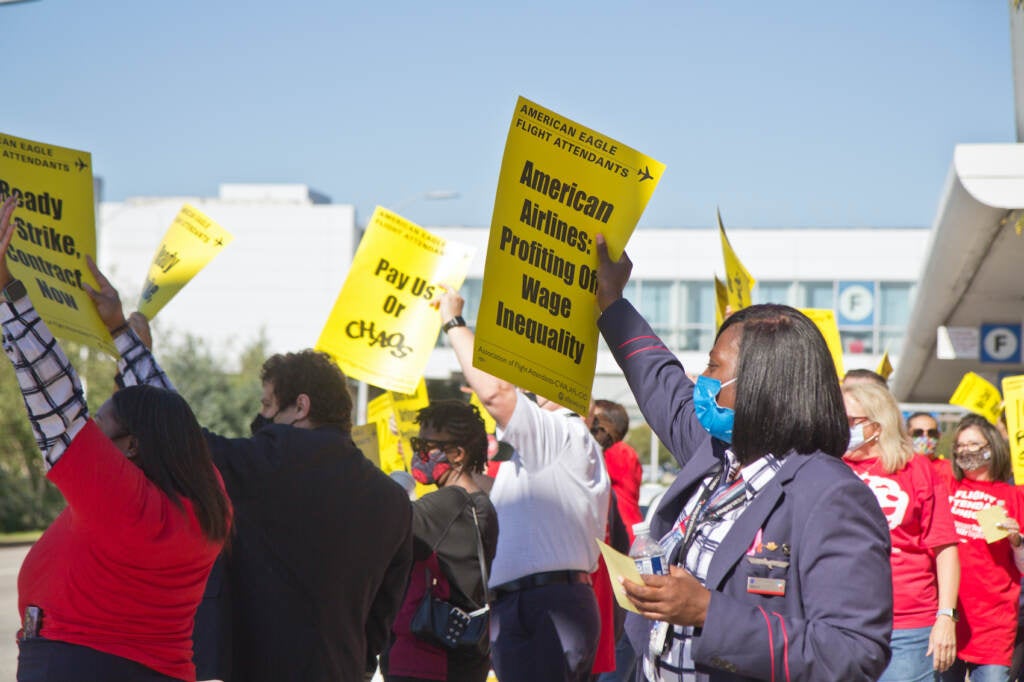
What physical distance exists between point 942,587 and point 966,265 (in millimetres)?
5794

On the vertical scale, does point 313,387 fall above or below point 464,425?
above

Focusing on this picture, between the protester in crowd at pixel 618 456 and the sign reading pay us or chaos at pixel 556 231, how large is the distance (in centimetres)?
568

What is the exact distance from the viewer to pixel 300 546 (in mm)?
4297

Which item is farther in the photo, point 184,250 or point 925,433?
point 925,433

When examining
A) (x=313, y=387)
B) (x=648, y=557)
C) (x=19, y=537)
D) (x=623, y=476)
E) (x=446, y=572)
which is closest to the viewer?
(x=648, y=557)

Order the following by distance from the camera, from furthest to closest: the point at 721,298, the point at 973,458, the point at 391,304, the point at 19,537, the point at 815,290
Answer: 1. the point at 815,290
2. the point at 19,537
3. the point at 973,458
4. the point at 391,304
5. the point at 721,298

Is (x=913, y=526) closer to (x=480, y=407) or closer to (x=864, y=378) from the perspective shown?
(x=864, y=378)

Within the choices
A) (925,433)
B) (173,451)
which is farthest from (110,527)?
(925,433)

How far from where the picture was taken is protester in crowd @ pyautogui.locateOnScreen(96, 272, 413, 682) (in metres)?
4.21

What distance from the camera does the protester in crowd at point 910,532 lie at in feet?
19.8

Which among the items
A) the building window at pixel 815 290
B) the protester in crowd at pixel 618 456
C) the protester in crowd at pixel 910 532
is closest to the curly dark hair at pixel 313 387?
the protester in crowd at pixel 910 532

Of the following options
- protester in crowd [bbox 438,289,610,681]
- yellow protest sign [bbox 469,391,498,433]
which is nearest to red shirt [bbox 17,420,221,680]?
protester in crowd [bbox 438,289,610,681]

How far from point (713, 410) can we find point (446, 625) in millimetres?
2558

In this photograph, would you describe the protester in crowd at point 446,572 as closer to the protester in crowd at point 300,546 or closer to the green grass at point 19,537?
the protester in crowd at point 300,546
